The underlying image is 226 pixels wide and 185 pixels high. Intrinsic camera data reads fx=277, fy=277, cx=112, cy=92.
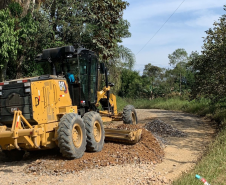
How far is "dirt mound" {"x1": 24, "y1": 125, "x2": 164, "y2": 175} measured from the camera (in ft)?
19.0

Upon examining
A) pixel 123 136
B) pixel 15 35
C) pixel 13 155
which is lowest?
pixel 13 155

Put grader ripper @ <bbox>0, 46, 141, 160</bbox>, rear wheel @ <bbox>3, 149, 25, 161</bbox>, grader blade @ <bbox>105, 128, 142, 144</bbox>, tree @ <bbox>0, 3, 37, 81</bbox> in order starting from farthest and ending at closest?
1. tree @ <bbox>0, 3, 37, 81</bbox>
2. grader blade @ <bbox>105, 128, 142, 144</bbox>
3. rear wheel @ <bbox>3, 149, 25, 161</bbox>
4. grader ripper @ <bbox>0, 46, 141, 160</bbox>

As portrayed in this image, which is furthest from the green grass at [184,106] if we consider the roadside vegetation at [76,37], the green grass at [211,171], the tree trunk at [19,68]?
the green grass at [211,171]

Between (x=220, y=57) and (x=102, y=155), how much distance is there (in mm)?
6836

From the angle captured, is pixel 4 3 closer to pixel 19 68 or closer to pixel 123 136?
pixel 19 68

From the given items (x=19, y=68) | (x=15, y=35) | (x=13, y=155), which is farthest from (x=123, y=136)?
(x=19, y=68)

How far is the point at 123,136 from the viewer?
758 centimetres

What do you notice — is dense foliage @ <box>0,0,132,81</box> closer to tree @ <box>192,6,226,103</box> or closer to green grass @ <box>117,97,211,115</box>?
tree @ <box>192,6,226,103</box>

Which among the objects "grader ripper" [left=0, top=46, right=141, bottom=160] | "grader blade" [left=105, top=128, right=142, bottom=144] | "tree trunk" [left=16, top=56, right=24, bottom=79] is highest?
"tree trunk" [left=16, top=56, right=24, bottom=79]

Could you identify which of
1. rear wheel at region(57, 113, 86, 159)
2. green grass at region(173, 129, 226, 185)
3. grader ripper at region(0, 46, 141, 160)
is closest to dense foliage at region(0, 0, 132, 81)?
grader ripper at region(0, 46, 141, 160)

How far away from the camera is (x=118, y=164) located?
6.23m

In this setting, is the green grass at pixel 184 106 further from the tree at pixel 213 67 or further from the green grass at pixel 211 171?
the green grass at pixel 211 171

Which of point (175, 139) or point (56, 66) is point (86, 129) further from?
point (175, 139)

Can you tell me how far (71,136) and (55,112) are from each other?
31.8 inches
